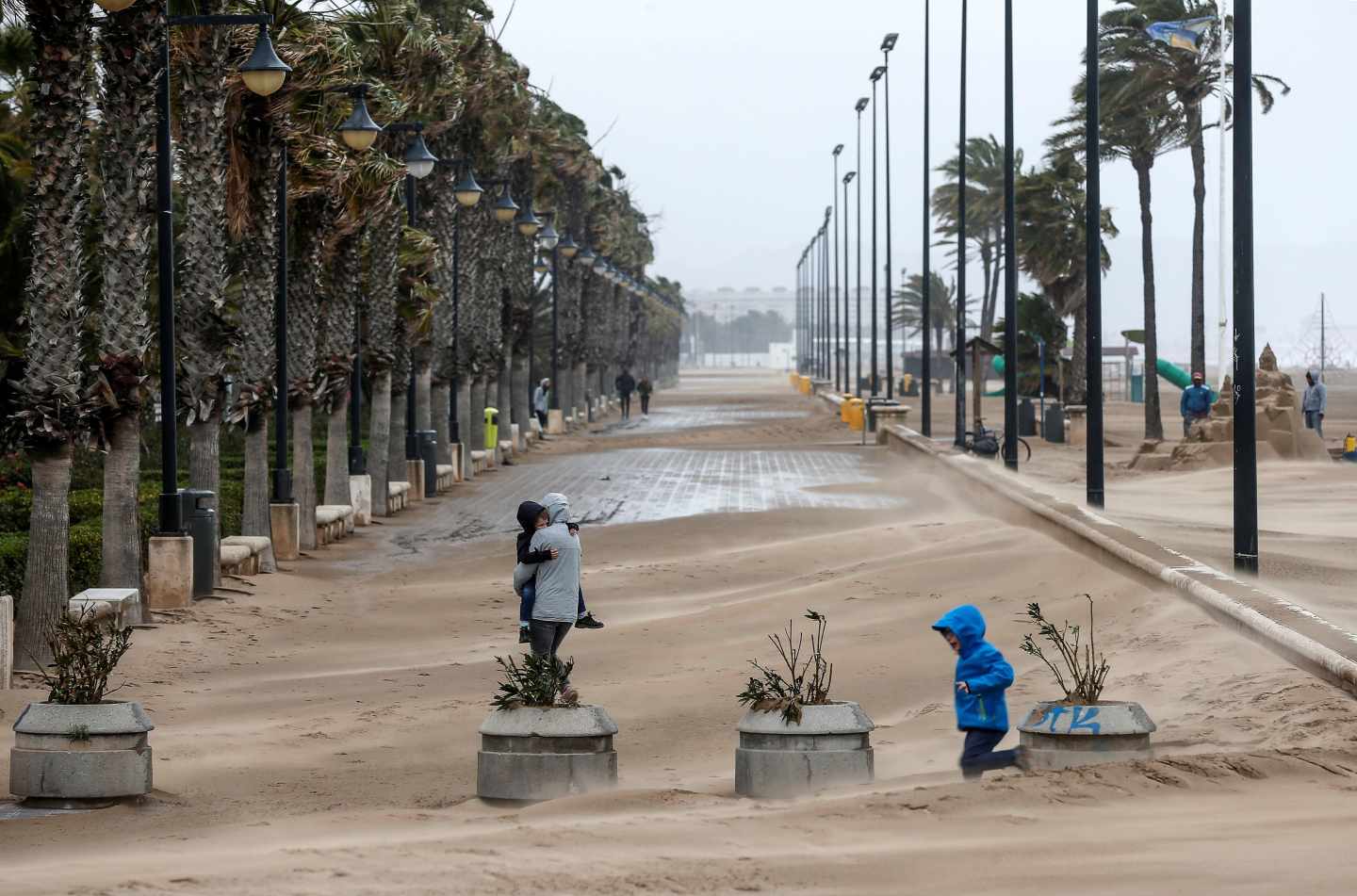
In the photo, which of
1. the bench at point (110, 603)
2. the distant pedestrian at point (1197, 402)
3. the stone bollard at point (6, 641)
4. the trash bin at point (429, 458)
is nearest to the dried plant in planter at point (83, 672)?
the stone bollard at point (6, 641)

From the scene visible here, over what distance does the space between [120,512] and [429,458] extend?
18.5m

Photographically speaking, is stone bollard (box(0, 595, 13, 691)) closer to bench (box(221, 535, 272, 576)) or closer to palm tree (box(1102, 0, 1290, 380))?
bench (box(221, 535, 272, 576))

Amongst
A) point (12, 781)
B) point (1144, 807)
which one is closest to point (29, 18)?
point (12, 781)

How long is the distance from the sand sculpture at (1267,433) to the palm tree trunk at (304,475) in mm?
16410

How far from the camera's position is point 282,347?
26.2m

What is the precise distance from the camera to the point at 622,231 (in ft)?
305

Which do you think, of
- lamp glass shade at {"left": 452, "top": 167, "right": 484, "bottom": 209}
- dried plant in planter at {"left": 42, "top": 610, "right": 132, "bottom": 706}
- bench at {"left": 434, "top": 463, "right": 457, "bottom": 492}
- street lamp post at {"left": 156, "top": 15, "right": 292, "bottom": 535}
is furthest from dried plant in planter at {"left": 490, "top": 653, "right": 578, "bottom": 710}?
bench at {"left": 434, "top": 463, "right": 457, "bottom": 492}

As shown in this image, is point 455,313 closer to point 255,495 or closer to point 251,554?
point 255,495

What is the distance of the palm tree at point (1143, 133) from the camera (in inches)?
2127

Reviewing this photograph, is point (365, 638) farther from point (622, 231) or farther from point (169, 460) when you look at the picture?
point (622, 231)

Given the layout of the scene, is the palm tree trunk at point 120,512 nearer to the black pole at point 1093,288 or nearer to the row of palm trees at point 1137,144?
the black pole at point 1093,288

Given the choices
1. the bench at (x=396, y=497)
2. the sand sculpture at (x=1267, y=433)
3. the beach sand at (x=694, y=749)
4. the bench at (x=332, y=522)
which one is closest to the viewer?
the beach sand at (x=694, y=749)

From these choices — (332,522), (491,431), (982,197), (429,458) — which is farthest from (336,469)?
(982,197)

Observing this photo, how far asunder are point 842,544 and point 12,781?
15.4 m
